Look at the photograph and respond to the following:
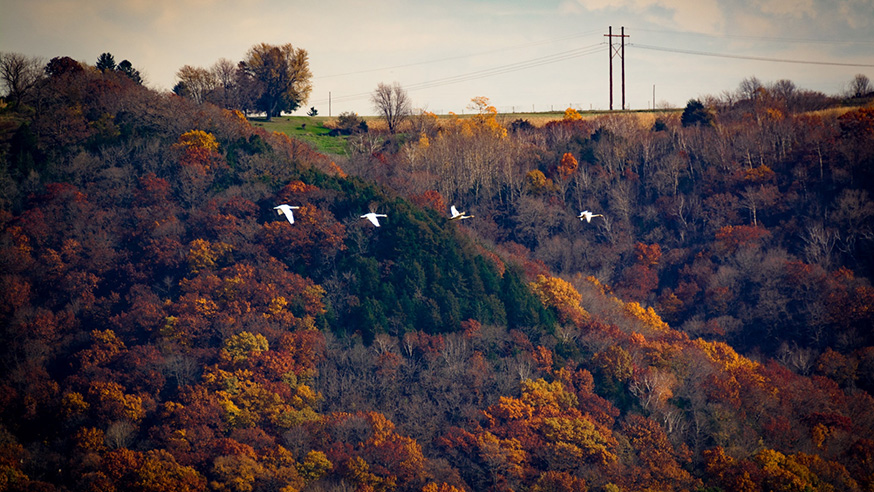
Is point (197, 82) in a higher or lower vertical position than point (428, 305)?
higher

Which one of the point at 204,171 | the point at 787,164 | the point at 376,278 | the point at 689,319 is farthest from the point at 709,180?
the point at 204,171

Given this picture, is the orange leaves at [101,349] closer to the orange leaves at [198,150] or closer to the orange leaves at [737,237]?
the orange leaves at [198,150]

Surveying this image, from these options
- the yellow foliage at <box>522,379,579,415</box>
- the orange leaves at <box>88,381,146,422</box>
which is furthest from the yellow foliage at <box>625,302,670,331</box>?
the orange leaves at <box>88,381,146,422</box>

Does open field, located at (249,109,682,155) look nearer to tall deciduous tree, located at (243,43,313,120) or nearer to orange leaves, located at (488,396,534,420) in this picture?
tall deciduous tree, located at (243,43,313,120)

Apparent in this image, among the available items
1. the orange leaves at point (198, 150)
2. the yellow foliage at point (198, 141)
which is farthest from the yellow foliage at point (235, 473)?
the yellow foliage at point (198, 141)

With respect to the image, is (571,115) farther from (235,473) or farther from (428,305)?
(235,473)

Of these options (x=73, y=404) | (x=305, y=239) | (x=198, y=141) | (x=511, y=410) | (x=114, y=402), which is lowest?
(x=511, y=410)

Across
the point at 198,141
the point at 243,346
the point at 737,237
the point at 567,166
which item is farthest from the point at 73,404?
the point at 737,237
